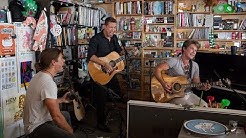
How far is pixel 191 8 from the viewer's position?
14.6 feet

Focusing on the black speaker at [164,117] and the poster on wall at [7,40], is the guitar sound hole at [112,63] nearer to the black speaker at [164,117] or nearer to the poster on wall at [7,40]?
the poster on wall at [7,40]

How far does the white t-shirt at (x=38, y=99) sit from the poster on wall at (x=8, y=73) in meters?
1.05

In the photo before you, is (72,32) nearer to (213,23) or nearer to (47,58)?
(47,58)

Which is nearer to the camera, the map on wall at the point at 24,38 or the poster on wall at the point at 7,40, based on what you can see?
the poster on wall at the point at 7,40

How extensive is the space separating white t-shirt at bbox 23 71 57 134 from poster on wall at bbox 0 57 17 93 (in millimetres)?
1052

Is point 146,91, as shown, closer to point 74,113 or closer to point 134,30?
point 134,30

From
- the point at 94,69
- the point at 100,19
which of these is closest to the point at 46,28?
the point at 94,69

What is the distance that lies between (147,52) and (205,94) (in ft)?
5.27

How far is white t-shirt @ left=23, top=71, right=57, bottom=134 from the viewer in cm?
203

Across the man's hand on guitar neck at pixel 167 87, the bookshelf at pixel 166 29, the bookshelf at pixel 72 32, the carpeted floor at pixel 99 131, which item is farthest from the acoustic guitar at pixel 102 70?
the bookshelf at pixel 166 29

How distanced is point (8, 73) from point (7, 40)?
375 mm

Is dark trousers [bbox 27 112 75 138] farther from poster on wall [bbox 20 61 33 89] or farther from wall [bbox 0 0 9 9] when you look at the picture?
wall [bbox 0 0 9 9]

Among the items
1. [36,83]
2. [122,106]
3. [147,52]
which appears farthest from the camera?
[147,52]

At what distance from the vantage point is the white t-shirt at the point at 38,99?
2025 mm
